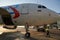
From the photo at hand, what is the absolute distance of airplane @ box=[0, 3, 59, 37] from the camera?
1259 centimetres

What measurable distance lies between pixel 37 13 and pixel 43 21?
850mm

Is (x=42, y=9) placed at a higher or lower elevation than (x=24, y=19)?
higher

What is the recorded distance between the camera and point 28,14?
42.1 ft

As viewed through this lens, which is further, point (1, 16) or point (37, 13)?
point (1, 16)

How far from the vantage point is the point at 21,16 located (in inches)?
509

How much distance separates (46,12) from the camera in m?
12.7

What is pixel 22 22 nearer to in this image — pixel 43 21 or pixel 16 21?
pixel 16 21

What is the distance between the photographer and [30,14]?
12789mm

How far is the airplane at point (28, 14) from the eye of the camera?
12.6 m

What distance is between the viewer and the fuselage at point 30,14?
12578 mm

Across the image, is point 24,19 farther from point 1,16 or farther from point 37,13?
point 1,16

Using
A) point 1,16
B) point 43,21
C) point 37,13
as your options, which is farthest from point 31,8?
point 1,16

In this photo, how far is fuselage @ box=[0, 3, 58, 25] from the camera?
1258 cm

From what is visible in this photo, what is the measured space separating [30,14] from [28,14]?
178mm
